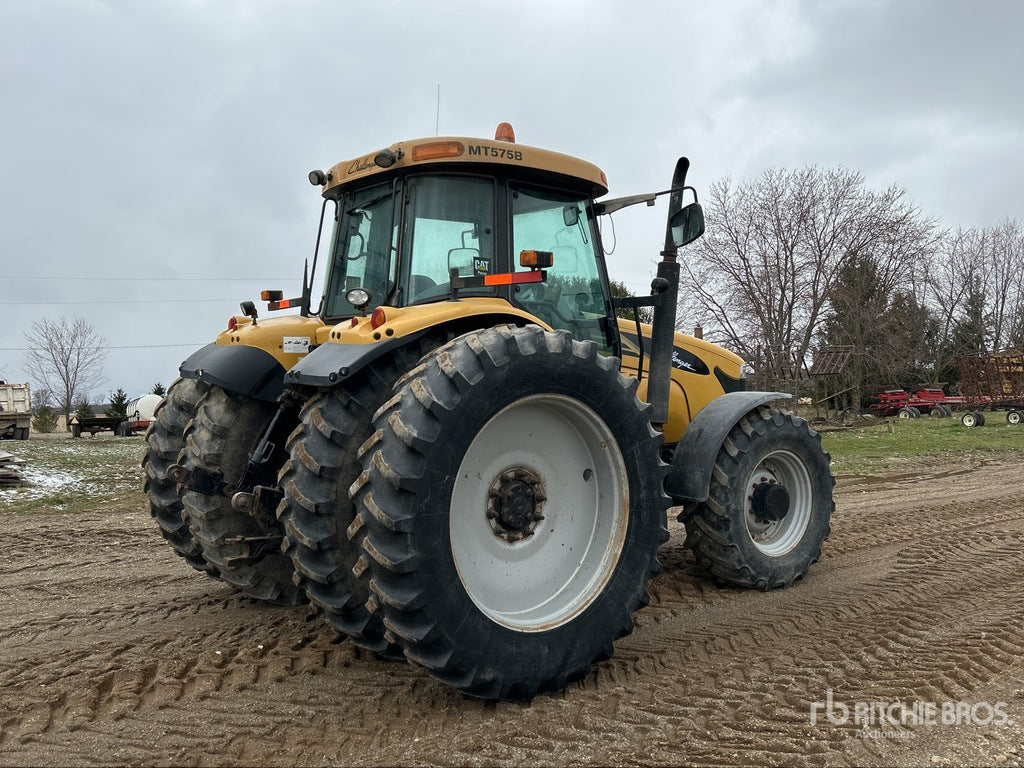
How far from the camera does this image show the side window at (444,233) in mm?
4277

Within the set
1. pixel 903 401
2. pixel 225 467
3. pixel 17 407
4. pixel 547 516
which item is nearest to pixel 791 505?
pixel 547 516

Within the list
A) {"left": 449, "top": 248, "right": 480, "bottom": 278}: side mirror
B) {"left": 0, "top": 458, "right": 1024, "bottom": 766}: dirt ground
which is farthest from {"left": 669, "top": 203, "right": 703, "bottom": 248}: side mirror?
{"left": 0, "top": 458, "right": 1024, "bottom": 766}: dirt ground

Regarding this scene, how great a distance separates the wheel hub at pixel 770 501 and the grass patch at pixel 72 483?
24.8ft

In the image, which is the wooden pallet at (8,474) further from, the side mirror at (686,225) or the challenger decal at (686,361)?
the side mirror at (686,225)

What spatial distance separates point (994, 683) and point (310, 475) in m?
3.12

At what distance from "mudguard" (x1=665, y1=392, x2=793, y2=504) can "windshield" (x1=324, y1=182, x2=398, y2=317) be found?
7.01 ft

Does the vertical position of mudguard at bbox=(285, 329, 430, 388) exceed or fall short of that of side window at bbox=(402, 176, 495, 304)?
it falls short

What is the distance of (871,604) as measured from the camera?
4.89m

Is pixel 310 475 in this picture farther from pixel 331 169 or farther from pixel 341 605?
pixel 331 169

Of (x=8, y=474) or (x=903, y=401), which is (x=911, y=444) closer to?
(x=8, y=474)

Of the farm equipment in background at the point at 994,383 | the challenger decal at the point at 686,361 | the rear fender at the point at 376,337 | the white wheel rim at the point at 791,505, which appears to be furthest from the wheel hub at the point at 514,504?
the farm equipment in background at the point at 994,383

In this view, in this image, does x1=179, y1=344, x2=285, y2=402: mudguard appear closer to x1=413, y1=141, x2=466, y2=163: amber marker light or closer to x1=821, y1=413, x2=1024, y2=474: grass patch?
x1=413, y1=141, x2=466, y2=163: amber marker light

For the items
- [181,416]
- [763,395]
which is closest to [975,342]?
[763,395]

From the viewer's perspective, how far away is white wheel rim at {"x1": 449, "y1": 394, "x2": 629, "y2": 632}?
3.60 meters
